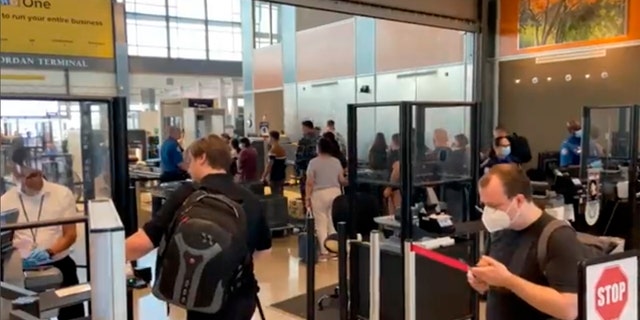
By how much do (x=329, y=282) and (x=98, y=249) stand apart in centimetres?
457

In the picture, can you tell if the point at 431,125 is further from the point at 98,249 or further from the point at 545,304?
the point at 98,249

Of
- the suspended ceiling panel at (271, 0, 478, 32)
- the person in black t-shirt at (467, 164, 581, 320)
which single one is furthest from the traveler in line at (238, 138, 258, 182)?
the person in black t-shirt at (467, 164, 581, 320)

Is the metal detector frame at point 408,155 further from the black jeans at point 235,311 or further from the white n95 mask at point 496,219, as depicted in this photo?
the white n95 mask at point 496,219

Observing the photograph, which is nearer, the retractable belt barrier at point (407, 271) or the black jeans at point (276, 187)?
the retractable belt barrier at point (407, 271)

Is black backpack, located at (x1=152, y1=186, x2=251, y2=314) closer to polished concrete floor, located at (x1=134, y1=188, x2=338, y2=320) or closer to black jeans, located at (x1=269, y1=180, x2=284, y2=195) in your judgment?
polished concrete floor, located at (x1=134, y1=188, x2=338, y2=320)

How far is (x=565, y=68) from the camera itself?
27.7 feet

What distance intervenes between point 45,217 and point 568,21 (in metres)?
7.38

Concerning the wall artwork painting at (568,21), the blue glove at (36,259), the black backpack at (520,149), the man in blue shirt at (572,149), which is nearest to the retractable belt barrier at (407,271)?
the blue glove at (36,259)

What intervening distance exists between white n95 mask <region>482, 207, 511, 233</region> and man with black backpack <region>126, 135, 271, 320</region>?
940 mm

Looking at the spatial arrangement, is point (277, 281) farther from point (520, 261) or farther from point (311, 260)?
point (520, 261)

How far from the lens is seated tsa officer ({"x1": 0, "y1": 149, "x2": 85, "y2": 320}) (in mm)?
3250

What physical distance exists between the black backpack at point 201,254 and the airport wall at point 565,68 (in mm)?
6048

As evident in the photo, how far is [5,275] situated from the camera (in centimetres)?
212

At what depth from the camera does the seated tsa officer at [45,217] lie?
10.7ft
